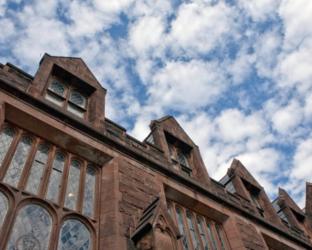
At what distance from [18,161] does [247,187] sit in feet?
31.2

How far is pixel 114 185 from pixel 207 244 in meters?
2.73

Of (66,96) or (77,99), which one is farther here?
(77,99)

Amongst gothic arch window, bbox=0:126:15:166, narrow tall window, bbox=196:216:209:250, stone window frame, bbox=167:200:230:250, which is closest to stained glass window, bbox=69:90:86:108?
gothic arch window, bbox=0:126:15:166

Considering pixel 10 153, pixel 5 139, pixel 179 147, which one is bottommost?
pixel 10 153

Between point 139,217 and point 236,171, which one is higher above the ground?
point 236,171

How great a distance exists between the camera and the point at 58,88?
8430mm

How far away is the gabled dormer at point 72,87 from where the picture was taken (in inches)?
311

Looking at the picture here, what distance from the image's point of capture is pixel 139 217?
19.5ft

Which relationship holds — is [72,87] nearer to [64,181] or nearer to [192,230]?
[64,181]

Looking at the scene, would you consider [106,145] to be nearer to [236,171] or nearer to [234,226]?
[234,226]

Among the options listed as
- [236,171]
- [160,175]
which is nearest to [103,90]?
[160,175]

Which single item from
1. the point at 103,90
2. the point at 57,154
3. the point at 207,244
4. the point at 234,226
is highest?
the point at 103,90

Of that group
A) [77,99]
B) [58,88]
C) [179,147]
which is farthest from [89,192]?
[179,147]

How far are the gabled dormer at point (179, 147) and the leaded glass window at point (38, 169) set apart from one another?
3925 mm
